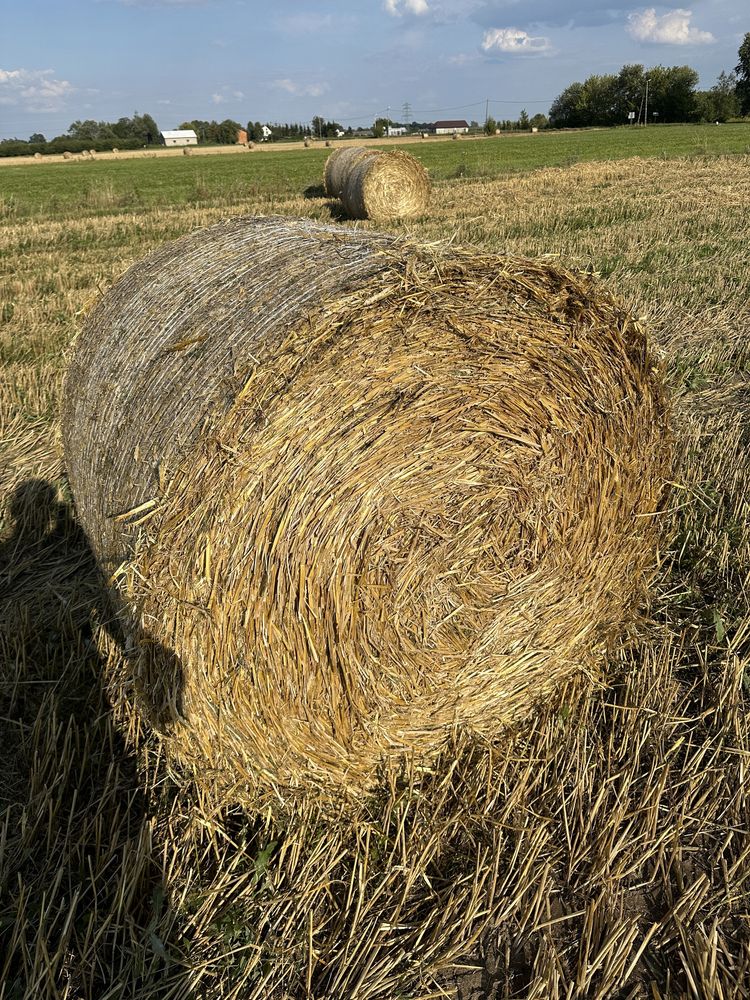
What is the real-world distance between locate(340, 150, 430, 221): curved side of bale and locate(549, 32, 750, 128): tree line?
7940 centimetres

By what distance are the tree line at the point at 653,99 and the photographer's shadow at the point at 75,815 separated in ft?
308

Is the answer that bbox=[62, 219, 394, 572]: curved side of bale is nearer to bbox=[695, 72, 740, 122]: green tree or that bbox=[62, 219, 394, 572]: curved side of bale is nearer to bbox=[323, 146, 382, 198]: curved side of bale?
bbox=[323, 146, 382, 198]: curved side of bale

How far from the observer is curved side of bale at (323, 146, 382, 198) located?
17.0 m

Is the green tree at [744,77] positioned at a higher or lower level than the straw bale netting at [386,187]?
higher

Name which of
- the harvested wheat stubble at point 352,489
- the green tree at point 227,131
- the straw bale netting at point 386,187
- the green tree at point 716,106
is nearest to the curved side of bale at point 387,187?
the straw bale netting at point 386,187

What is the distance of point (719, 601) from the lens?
3465mm

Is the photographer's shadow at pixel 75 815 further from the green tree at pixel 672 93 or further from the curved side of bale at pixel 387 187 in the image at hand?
the green tree at pixel 672 93

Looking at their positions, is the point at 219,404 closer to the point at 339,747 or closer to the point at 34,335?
the point at 339,747

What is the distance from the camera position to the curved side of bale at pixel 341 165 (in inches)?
669

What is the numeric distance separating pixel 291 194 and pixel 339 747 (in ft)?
69.4

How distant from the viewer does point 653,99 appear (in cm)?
8575

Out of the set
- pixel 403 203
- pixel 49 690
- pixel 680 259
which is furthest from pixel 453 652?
pixel 403 203

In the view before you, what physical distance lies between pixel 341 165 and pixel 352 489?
1743 centimetres

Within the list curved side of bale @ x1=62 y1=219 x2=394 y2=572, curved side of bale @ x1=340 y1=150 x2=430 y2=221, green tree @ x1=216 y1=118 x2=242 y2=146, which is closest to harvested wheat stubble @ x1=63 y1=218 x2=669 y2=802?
curved side of bale @ x1=62 y1=219 x2=394 y2=572
